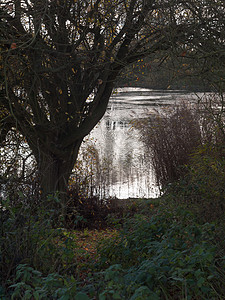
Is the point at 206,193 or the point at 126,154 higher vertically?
the point at 206,193

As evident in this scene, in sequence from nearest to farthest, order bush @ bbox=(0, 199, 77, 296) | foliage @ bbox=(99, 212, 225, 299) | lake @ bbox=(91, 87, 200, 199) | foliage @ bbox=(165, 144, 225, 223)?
foliage @ bbox=(99, 212, 225, 299), bush @ bbox=(0, 199, 77, 296), foliage @ bbox=(165, 144, 225, 223), lake @ bbox=(91, 87, 200, 199)

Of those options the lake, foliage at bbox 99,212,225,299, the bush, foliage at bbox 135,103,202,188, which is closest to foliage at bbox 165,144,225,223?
foliage at bbox 99,212,225,299

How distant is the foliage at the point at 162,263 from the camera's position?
1954 millimetres

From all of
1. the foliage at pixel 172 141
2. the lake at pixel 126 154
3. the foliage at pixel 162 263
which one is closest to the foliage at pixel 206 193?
the foliage at pixel 162 263

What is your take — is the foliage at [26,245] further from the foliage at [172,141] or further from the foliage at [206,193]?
the foliage at [172,141]

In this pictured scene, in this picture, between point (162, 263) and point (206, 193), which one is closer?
point (162, 263)

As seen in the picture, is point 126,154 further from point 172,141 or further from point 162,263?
point 162,263

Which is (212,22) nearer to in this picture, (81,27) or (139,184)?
(81,27)

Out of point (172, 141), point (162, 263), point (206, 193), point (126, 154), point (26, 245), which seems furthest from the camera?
point (126, 154)

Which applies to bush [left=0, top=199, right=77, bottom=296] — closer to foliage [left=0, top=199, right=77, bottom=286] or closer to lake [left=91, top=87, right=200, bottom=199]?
foliage [left=0, top=199, right=77, bottom=286]

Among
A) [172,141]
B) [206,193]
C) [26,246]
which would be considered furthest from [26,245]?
[172,141]

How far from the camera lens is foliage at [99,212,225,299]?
1954 mm

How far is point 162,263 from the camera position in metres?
2.43

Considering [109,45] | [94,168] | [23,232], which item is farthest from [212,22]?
[94,168]
